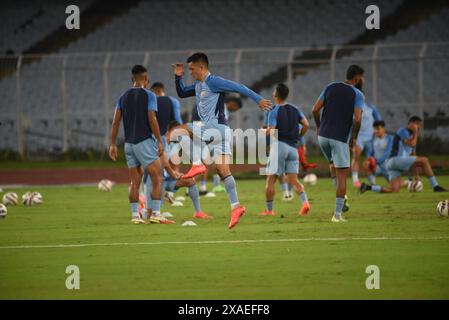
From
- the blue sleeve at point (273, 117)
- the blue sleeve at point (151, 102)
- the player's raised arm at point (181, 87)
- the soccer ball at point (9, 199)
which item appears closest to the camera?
the player's raised arm at point (181, 87)

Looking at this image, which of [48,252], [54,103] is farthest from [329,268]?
[54,103]

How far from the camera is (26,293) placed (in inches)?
336

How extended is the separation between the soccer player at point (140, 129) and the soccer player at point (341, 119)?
275 cm

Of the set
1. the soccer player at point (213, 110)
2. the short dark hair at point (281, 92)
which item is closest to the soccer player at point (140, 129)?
the soccer player at point (213, 110)

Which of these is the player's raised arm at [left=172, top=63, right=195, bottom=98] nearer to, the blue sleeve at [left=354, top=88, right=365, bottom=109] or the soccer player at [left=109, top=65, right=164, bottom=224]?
the soccer player at [left=109, top=65, right=164, bottom=224]

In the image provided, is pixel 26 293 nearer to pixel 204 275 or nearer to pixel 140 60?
pixel 204 275

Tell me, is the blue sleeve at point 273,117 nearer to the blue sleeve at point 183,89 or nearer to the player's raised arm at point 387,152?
the blue sleeve at point 183,89

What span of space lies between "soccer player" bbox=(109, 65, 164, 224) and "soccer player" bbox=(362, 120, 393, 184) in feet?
28.6

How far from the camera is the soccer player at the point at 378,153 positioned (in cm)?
2266

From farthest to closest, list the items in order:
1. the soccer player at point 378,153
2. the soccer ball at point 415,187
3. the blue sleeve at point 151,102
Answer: the soccer player at point 378,153 < the soccer ball at point 415,187 < the blue sleeve at point 151,102

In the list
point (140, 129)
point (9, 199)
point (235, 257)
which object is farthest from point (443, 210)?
point (9, 199)

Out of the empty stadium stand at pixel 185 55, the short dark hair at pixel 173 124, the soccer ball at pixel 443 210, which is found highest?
the empty stadium stand at pixel 185 55

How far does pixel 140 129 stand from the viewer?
49.0 feet
